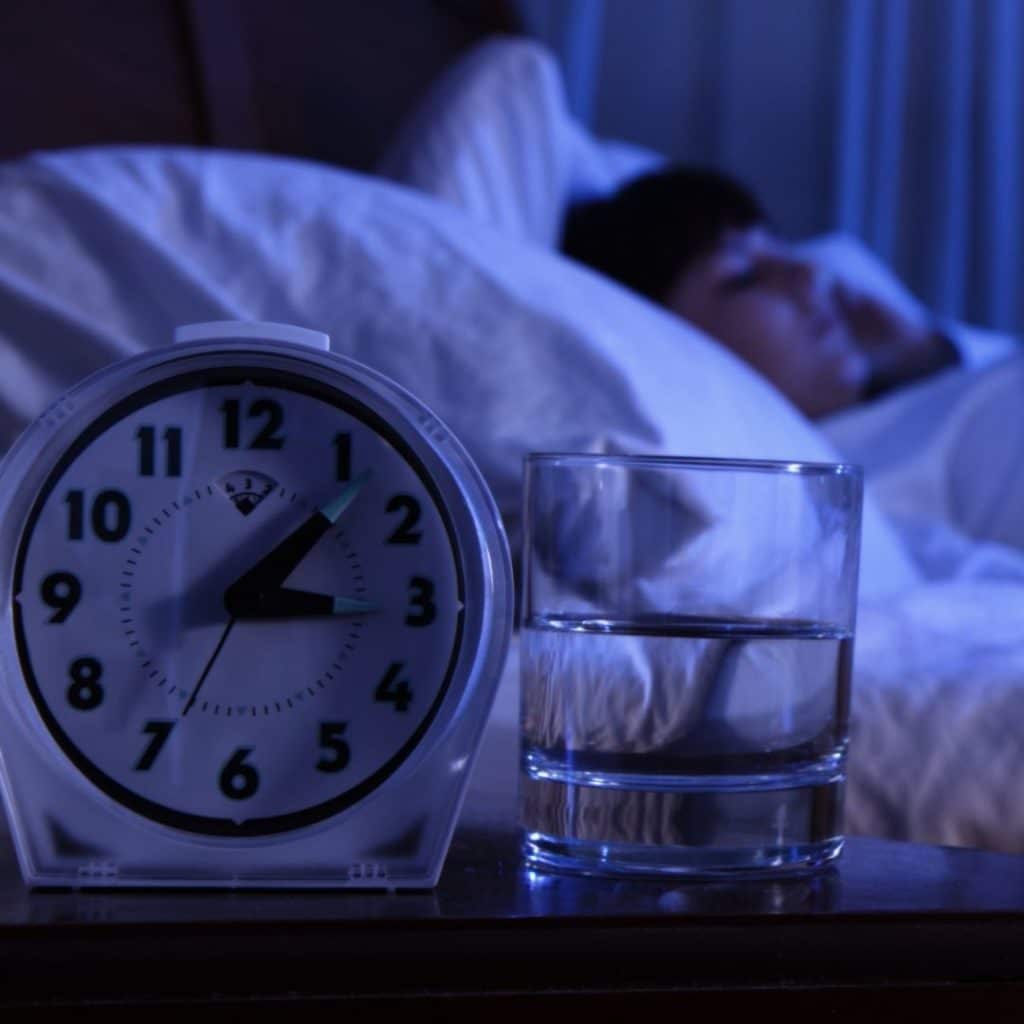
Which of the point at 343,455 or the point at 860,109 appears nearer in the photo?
the point at 343,455

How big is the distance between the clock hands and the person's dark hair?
1.16 meters

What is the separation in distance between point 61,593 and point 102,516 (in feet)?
0.08

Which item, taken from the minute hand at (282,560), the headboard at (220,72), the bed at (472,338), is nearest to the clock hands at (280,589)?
the minute hand at (282,560)

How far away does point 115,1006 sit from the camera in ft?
1.16

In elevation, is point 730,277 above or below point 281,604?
above

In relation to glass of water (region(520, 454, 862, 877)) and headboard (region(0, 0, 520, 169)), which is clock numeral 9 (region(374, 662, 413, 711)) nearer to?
glass of water (region(520, 454, 862, 877))

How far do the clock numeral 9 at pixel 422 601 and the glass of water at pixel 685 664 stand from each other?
45 mm

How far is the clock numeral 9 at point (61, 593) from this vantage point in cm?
42

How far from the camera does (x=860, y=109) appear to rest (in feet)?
7.33

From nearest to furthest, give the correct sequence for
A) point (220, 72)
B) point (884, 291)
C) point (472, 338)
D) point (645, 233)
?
point (472, 338), point (220, 72), point (645, 233), point (884, 291)

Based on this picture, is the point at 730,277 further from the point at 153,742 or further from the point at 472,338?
the point at 153,742

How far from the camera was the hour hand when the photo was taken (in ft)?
1.39

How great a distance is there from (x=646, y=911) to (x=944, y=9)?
2154 millimetres

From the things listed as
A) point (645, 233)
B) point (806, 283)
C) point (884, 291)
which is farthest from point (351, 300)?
point (884, 291)
